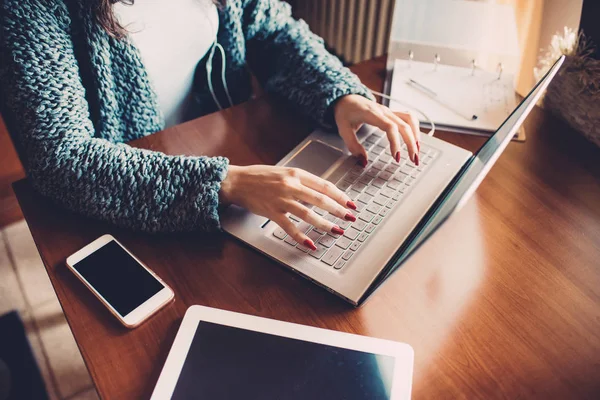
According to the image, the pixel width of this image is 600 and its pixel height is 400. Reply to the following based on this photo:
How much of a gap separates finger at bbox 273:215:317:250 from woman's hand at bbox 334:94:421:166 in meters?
0.19

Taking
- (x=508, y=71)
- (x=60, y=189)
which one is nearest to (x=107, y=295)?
(x=60, y=189)

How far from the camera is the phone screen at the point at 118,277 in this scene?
56 centimetres

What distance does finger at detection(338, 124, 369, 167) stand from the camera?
739mm

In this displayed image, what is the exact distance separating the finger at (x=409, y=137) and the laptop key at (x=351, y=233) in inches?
6.8

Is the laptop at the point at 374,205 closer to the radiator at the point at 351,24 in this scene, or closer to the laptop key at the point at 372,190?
the laptop key at the point at 372,190

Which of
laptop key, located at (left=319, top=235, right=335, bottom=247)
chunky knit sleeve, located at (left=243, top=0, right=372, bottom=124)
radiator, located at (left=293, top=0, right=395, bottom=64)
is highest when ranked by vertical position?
chunky knit sleeve, located at (left=243, top=0, right=372, bottom=124)

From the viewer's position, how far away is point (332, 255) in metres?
0.60

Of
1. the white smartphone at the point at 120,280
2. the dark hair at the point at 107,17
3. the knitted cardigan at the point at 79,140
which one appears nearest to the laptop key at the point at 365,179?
the knitted cardigan at the point at 79,140

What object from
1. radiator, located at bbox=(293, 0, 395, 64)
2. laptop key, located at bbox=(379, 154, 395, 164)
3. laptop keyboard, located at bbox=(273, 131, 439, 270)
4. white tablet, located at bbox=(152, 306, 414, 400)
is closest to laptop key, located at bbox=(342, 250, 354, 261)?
laptop keyboard, located at bbox=(273, 131, 439, 270)

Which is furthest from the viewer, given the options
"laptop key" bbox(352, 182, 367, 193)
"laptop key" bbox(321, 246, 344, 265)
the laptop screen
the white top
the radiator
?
the radiator

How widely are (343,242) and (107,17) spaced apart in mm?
483

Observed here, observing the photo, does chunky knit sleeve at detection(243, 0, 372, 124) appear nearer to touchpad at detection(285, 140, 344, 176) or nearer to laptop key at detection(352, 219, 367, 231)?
touchpad at detection(285, 140, 344, 176)

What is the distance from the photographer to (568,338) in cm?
55

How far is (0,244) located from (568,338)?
5.22 feet
